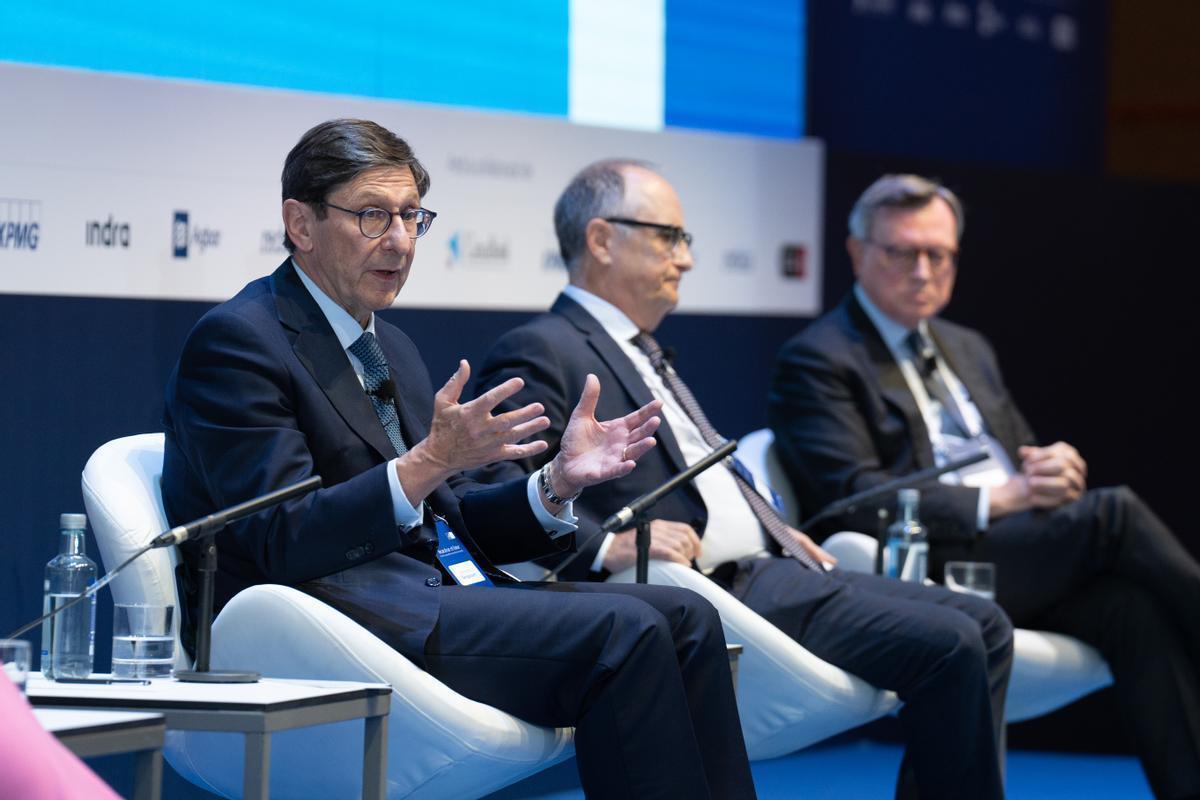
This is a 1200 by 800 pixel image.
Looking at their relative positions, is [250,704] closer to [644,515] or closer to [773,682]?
[644,515]

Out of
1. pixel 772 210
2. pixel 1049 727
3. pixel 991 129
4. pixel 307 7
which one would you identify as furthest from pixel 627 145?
pixel 1049 727

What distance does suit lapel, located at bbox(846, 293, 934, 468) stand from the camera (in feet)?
16.4

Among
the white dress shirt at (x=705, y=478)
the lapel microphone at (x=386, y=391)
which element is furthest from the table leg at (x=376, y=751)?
the white dress shirt at (x=705, y=478)

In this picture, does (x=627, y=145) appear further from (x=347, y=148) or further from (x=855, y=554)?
(x=347, y=148)

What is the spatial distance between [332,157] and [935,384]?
2.49 meters

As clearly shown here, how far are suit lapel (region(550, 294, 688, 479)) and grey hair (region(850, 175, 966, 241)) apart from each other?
1.38 meters

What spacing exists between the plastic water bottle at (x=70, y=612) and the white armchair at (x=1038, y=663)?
1.83 m

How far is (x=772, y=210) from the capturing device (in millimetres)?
5812

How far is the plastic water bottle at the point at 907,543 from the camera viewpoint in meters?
4.67

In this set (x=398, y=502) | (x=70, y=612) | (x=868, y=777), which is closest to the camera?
(x=398, y=502)

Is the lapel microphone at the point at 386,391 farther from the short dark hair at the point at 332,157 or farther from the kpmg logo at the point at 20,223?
the kpmg logo at the point at 20,223

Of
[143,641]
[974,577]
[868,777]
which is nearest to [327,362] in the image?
[143,641]

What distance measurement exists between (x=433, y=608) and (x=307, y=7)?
6.99 ft

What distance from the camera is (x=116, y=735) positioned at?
2.40 m
